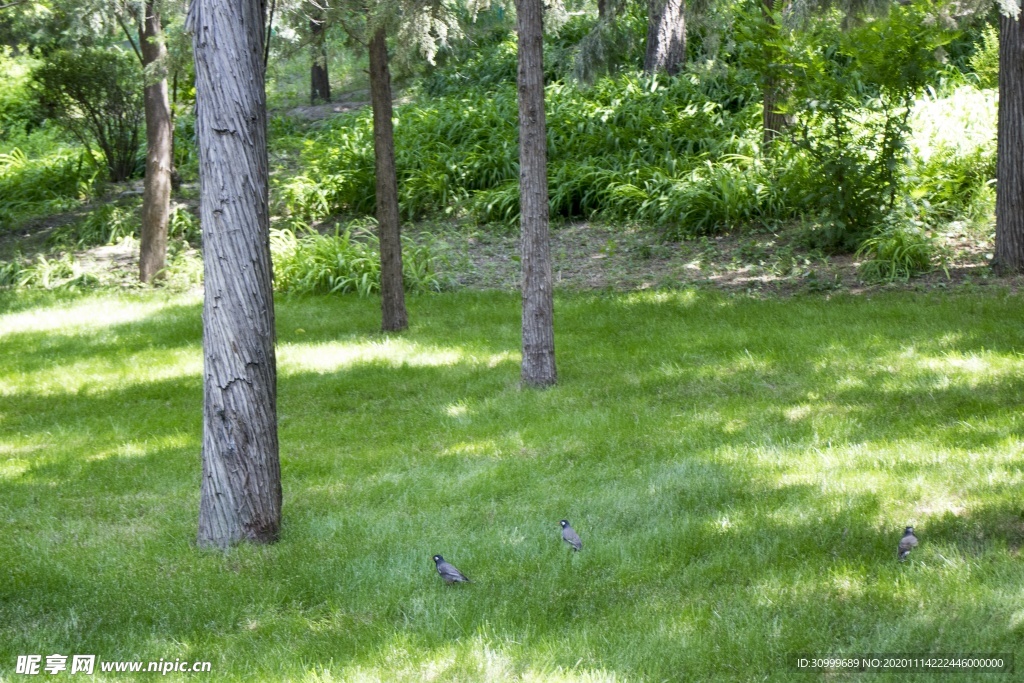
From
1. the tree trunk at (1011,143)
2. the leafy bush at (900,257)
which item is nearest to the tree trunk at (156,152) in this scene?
the leafy bush at (900,257)

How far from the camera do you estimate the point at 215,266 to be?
498 cm

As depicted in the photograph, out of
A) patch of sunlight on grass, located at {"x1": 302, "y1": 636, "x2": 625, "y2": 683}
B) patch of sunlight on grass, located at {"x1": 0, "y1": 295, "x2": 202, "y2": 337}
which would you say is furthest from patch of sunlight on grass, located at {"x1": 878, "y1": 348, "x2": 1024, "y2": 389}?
patch of sunlight on grass, located at {"x1": 0, "y1": 295, "x2": 202, "y2": 337}

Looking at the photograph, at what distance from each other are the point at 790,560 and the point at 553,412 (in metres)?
2.78

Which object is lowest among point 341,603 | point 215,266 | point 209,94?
point 341,603

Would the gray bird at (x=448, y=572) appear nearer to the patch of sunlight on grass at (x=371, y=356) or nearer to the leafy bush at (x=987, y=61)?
the patch of sunlight on grass at (x=371, y=356)

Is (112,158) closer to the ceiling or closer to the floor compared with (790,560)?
closer to the ceiling

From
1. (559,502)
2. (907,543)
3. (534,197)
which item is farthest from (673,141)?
(907,543)

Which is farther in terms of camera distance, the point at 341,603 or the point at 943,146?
the point at 943,146

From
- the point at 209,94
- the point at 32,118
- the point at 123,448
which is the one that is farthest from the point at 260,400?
the point at 32,118

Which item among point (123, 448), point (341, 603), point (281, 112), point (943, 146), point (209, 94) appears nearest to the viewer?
point (341, 603)

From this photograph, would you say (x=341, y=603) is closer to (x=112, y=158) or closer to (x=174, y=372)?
(x=174, y=372)

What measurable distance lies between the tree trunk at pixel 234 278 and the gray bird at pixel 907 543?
3.19 meters

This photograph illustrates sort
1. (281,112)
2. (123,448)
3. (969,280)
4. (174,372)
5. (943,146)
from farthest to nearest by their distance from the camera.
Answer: (281,112) → (943,146) → (969,280) → (174,372) → (123,448)

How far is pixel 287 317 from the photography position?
10961 mm
